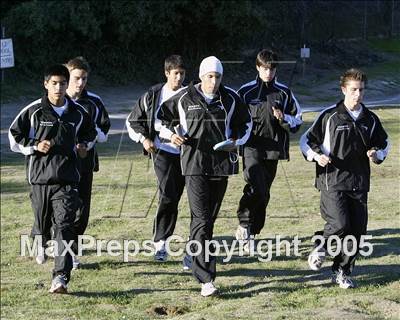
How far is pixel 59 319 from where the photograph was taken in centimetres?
755

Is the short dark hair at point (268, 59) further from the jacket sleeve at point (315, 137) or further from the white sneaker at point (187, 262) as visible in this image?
the white sneaker at point (187, 262)

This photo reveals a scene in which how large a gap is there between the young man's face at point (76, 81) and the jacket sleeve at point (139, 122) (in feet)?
2.02

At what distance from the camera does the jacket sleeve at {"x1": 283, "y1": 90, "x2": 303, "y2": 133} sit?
29.9ft

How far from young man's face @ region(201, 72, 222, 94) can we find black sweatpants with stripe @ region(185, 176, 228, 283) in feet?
2.66

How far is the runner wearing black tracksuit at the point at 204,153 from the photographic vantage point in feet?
26.2

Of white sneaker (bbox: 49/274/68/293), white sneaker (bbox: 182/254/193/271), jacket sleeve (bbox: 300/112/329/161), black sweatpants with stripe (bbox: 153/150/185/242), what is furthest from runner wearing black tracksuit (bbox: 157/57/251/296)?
white sneaker (bbox: 49/274/68/293)

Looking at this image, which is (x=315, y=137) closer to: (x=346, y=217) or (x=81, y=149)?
(x=346, y=217)

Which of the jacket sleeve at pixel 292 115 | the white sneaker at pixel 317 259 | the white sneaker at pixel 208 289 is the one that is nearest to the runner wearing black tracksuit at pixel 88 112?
the white sneaker at pixel 208 289

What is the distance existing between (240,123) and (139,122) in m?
1.23

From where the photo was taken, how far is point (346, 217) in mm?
7973

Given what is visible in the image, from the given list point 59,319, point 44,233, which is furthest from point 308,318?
point 44,233

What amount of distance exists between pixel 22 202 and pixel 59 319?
686 cm

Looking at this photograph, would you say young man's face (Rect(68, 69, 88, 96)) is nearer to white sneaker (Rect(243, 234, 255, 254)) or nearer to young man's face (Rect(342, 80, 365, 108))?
white sneaker (Rect(243, 234, 255, 254))

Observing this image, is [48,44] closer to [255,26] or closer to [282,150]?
[255,26]
